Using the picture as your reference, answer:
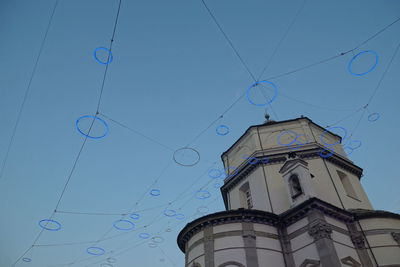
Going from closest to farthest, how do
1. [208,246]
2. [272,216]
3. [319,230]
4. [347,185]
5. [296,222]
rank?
[319,230] < [208,246] < [296,222] < [272,216] < [347,185]

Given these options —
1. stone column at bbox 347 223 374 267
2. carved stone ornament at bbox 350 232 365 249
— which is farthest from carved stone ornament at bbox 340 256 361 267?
carved stone ornament at bbox 350 232 365 249

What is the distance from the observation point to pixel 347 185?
2019cm

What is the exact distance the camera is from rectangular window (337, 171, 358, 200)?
19531 mm

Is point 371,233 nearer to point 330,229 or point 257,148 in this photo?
point 330,229

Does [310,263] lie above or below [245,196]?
below

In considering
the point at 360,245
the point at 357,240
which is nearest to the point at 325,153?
the point at 357,240

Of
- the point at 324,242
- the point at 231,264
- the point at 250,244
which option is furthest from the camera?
the point at 250,244

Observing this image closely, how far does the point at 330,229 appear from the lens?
14250 millimetres

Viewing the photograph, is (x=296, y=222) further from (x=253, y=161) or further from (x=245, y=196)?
(x=253, y=161)

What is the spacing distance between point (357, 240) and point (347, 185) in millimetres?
5924

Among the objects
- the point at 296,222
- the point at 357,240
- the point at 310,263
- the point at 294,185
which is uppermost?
the point at 294,185

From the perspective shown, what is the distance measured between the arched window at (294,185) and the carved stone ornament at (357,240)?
3.72 m

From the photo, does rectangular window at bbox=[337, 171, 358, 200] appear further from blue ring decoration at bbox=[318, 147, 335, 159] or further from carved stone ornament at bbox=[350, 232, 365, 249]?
carved stone ornament at bbox=[350, 232, 365, 249]

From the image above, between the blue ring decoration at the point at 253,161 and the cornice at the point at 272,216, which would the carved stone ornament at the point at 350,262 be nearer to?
the cornice at the point at 272,216
